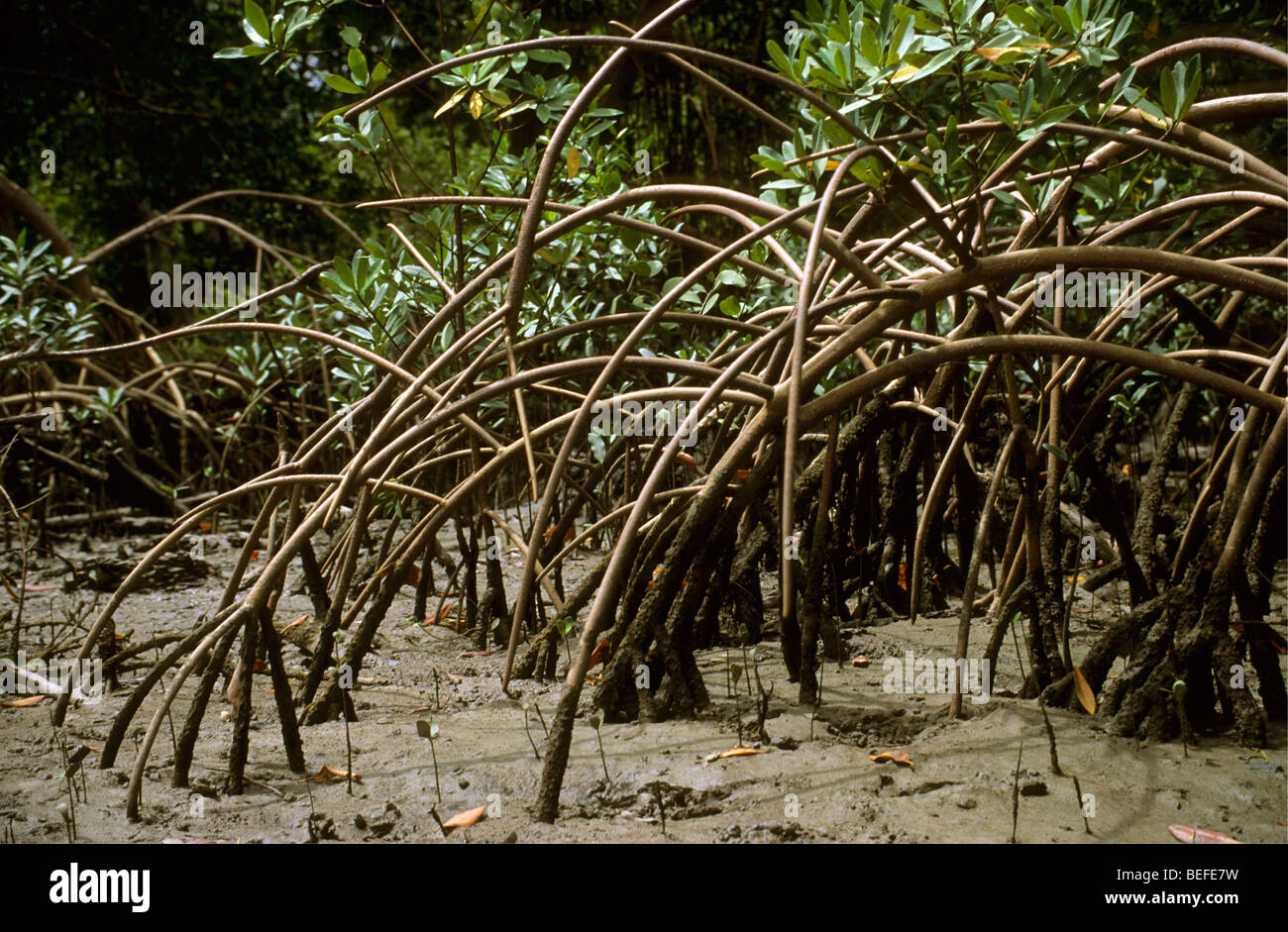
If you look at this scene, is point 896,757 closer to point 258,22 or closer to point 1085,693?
point 1085,693

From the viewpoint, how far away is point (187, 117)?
6.68 metres

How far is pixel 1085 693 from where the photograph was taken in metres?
1.86

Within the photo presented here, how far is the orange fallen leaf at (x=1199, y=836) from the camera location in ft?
4.83

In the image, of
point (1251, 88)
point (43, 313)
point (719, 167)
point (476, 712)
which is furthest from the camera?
point (719, 167)

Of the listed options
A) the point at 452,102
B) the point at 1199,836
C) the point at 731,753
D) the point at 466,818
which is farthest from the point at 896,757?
the point at 452,102

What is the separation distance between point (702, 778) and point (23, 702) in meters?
1.67

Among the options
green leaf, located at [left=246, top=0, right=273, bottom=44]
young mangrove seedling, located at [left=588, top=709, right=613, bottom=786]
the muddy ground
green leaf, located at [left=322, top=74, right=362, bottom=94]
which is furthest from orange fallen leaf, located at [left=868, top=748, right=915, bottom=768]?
green leaf, located at [left=246, top=0, right=273, bottom=44]

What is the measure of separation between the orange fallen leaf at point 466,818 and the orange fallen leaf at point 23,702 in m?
1.33

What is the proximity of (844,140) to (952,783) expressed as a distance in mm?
1026

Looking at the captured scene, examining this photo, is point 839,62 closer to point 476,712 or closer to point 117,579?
point 476,712

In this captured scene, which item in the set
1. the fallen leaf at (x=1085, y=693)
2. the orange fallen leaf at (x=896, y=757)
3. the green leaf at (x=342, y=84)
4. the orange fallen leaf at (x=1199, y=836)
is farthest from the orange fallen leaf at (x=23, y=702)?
the orange fallen leaf at (x=1199, y=836)

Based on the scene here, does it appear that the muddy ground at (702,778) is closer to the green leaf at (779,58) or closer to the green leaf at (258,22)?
the green leaf at (779,58)

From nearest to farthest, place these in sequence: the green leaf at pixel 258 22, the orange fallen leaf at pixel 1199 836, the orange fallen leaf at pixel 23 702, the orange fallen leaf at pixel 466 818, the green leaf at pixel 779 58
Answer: the orange fallen leaf at pixel 1199 836
the orange fallen leaf at pixel 466 818
the green leaf at pixel 779 58
the green leaf at pixel 258 22
the orange fallen leaf at pixel 23 702
